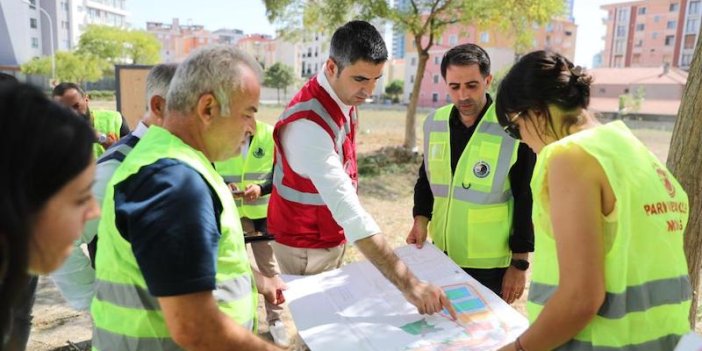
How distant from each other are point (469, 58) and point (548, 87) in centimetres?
127

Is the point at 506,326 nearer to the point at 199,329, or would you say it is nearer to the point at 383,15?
the point at 199,329

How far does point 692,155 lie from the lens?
2.49m

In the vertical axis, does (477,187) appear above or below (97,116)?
below

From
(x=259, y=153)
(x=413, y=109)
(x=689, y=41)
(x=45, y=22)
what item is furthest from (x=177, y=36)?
(x=259, y=153)

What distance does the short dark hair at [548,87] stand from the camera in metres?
1.42

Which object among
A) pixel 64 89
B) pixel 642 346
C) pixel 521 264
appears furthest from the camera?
pixel 64 89

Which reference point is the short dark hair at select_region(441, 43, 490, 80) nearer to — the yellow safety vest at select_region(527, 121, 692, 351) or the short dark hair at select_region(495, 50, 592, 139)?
the short dark hair at select_region(495, 50, 592, 139)

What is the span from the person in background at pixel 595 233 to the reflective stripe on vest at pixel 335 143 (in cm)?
95

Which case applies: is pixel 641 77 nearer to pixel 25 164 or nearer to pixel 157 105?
pixel 157 105

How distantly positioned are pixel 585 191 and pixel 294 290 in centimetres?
113

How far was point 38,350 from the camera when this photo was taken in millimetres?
3406

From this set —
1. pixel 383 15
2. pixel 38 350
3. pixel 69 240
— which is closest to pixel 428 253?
pixel 69 240

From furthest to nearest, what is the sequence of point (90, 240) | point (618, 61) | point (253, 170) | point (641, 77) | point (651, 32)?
point (618, 61) → point (651, 32) → point (641, 77) → point (253, 170) → point (90, 240)

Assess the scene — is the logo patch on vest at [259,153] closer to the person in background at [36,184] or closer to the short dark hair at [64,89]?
the short dark hair at [64,89]
